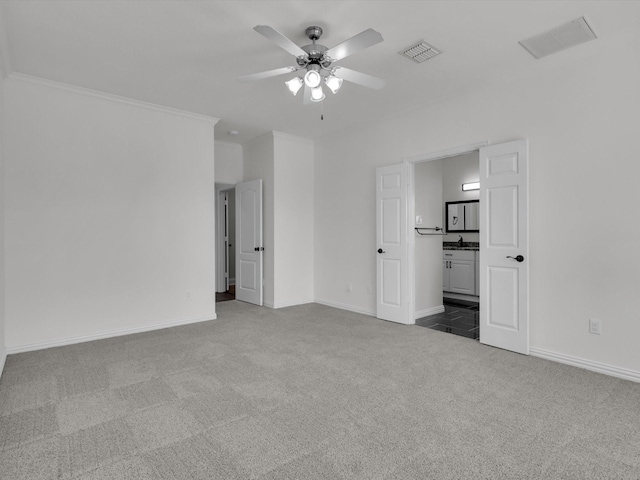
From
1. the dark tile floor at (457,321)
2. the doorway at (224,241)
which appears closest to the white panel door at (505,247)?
the dark tile floor at (457,321)

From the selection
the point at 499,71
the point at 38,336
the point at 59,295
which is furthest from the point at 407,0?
the point at 38,336

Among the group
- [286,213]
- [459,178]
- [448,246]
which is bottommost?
[448,246]

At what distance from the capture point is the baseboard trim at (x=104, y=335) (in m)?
3.72

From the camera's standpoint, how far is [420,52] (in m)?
3.27

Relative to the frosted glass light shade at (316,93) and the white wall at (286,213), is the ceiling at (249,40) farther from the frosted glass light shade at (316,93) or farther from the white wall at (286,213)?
the white wall at (286,213)

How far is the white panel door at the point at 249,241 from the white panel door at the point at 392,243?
2039 mm

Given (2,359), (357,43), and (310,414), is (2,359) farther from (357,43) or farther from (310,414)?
(357,43)

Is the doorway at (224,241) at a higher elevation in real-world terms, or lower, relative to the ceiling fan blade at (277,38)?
lower

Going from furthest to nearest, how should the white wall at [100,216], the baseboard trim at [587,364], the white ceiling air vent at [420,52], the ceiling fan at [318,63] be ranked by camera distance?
the white wall at [100,216] → the white ceiling air vent at [420,52] → the baseboard trim at [587,364] → the ceiling fan at [318,63]

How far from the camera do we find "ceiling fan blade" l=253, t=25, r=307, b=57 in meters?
2.30

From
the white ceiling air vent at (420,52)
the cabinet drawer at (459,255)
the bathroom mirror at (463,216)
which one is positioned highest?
the white ceiling air vent at (420,52)

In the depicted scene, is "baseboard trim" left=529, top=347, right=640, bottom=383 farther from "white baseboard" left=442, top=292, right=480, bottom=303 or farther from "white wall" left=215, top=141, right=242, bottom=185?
"white wall" left=215, top=141, right=242, bottom=185

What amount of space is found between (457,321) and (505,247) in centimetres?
165

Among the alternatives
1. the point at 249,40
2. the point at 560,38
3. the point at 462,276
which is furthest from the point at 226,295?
the point at 560,38
